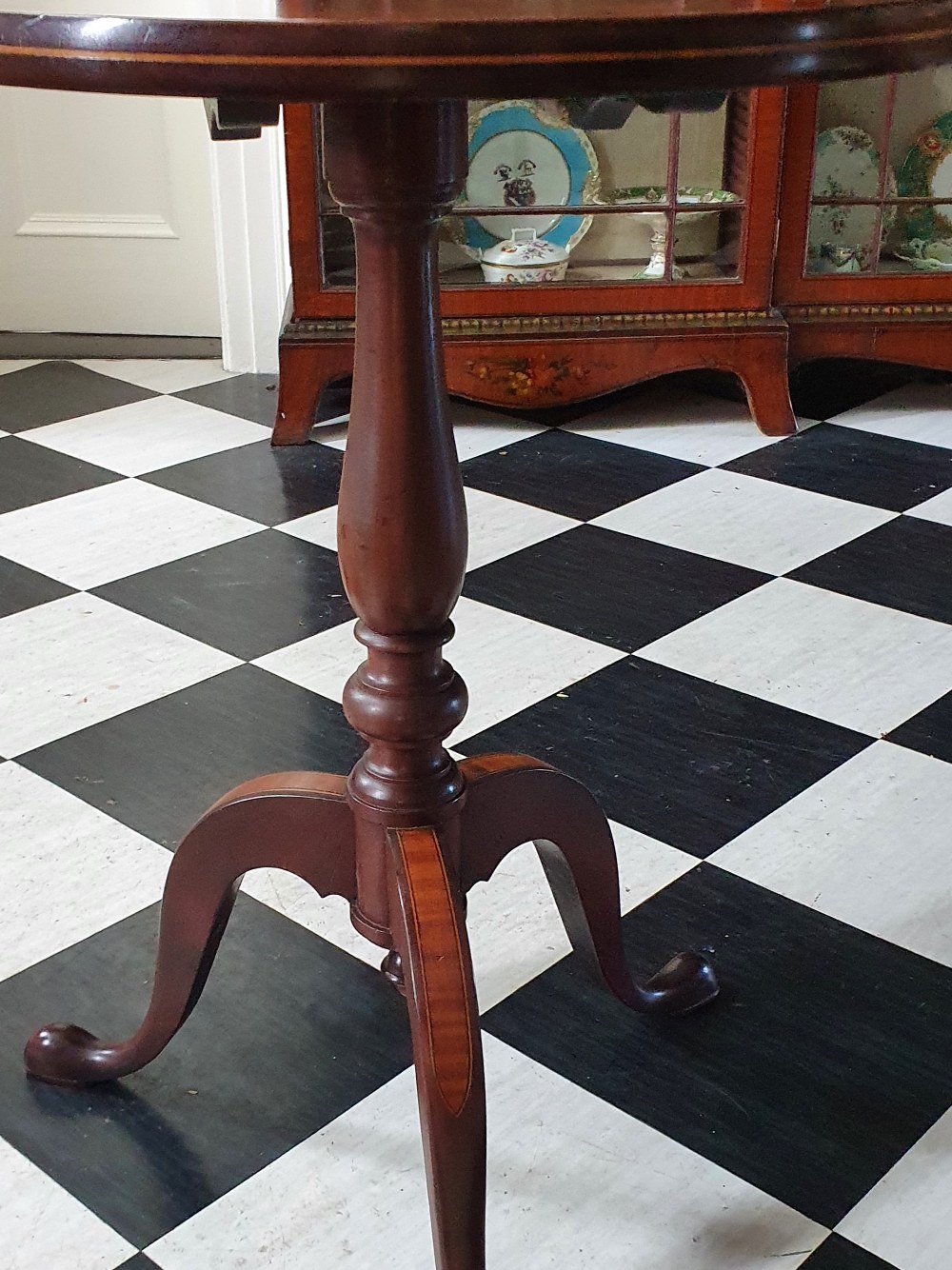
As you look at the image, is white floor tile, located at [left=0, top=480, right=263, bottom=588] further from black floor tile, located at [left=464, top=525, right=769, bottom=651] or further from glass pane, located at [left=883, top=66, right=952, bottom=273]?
glass pane, located at [left=883, top=66, right=952, bottom=273]

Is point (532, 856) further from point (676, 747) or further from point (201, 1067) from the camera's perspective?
point (201, 1067)

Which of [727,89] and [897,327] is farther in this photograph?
[897,327]

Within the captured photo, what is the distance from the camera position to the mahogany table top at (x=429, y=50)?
1.93 feet

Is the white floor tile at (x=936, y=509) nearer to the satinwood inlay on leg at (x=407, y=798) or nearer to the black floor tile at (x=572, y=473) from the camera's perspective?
the black floor tile at (x=572, y=473)

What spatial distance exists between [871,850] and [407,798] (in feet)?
1.76

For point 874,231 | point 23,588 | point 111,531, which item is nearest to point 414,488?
point 23,588

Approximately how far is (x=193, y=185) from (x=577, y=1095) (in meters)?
2.09

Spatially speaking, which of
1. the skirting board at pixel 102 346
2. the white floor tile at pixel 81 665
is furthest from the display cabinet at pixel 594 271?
the white floor tile at pixel 81 665

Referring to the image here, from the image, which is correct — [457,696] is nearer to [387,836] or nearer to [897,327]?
[387,836]

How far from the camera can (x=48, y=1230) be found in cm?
89

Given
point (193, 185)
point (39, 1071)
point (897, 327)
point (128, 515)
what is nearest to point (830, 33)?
point (39, 1071)

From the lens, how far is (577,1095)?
3.27 feet

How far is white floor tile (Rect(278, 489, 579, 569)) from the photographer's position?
1.88 meters

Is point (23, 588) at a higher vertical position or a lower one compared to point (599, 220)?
lower
